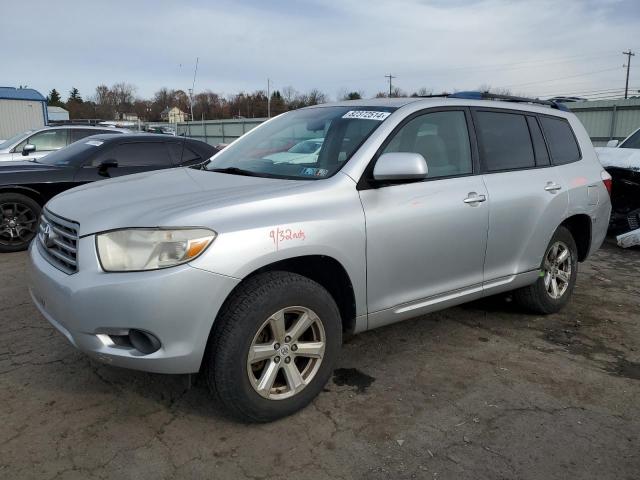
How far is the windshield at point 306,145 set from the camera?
10.5 feet

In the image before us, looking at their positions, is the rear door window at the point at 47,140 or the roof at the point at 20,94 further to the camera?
the roof at the point at 20,94

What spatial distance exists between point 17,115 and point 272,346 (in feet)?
97.6

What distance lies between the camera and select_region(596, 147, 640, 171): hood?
7410mm

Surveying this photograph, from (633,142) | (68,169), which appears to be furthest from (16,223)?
(633,142)

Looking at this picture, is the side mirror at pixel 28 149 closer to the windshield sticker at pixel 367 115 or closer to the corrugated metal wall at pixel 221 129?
the windshield sticker at pixel 367 115

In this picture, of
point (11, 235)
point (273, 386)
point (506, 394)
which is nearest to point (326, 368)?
point (273, 386)

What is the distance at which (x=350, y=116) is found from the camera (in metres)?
3.50

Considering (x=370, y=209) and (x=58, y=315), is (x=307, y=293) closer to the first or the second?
(x=370, y=209)

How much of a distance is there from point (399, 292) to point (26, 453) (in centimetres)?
214

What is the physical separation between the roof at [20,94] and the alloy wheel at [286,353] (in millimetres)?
29396

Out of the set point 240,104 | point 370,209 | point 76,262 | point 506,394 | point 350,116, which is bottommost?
point 506,394

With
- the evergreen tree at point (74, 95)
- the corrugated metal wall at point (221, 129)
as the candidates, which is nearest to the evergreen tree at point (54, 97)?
the evergreen tree at point (74, 95)

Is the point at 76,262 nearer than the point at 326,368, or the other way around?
the point at 76,262

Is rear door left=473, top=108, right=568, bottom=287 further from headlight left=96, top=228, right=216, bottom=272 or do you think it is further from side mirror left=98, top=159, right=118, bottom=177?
side mirror left=98, top=159, right=118, bottom=177
